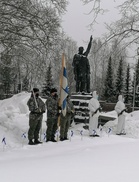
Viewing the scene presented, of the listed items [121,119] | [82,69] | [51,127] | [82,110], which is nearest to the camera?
[51,127]

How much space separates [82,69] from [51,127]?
5.52 metres

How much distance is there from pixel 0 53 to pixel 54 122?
220 inches

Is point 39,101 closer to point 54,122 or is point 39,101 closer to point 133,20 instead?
point 54,122

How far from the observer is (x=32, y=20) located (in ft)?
40.6

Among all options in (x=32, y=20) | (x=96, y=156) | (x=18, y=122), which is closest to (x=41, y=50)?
(x=32, y=20)

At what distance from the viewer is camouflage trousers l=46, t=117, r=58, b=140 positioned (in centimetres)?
1038

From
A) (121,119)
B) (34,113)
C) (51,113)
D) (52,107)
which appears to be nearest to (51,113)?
(51,113)

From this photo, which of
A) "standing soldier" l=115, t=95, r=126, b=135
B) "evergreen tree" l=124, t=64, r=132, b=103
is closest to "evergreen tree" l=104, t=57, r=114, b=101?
"evergreen tree" l=124, t=64, r=132, b=103

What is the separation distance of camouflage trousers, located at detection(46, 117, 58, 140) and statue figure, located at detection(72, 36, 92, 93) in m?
5.14

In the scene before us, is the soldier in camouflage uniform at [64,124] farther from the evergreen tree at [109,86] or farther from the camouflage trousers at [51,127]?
the evergreen tree at [109,86]

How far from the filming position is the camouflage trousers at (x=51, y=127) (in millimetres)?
10379

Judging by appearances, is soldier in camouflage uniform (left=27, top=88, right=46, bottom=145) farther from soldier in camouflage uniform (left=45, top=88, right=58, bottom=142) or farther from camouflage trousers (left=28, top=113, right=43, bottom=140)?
soldier in camouflage uniform (left=45, top=88, right=58, bottom=142)

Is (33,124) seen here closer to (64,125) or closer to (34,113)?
(34,113)

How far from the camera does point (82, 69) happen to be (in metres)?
15.4
